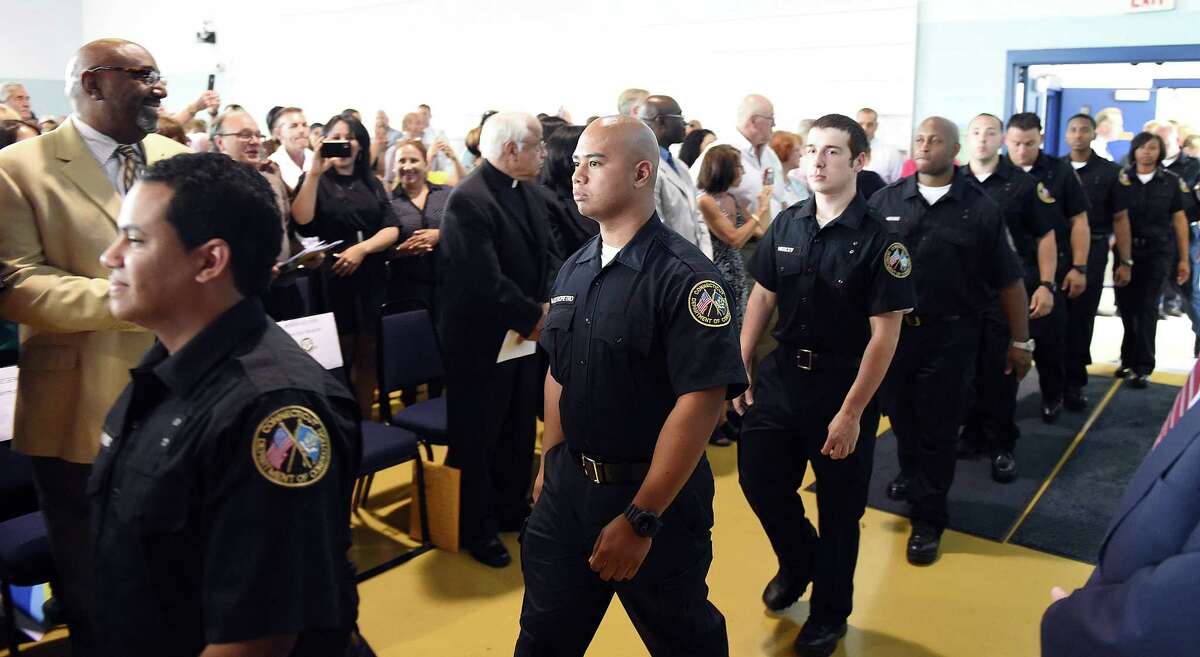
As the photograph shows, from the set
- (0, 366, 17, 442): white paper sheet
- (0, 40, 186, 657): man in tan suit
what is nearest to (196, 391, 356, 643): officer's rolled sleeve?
(0, 40, 186, 657): man in tan suit

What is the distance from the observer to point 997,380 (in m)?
4.37

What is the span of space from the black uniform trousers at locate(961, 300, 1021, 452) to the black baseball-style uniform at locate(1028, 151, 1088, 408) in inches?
20.3

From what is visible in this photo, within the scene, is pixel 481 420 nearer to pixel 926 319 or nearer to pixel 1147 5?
pixel 926 319

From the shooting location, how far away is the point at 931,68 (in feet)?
26.6

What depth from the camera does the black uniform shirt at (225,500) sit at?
1.13 metres

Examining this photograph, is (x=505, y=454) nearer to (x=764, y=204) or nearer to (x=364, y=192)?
(x=364, y=192)

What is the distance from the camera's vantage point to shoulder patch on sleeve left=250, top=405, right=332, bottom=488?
1.13 meters

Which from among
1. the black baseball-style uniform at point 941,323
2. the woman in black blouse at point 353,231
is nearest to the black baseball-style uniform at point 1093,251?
the black baseball-style uniform at point 941,323

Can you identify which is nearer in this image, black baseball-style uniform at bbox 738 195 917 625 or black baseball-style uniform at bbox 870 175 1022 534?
black baseball-style uniform at bbox 738 195 917 625

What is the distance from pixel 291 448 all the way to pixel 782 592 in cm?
232

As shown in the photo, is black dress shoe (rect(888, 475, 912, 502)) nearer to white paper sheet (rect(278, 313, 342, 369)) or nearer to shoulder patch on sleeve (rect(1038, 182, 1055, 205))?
shoulder patch on sleeve (rect(1038, 182, 1055, 205))

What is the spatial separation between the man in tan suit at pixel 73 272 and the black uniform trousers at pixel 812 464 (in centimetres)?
174

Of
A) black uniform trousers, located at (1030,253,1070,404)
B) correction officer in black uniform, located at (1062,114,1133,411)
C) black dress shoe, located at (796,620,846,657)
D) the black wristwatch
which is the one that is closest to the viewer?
the black wristwatch

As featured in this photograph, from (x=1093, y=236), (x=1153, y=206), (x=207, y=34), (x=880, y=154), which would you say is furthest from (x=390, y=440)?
(x=207, y=34)
